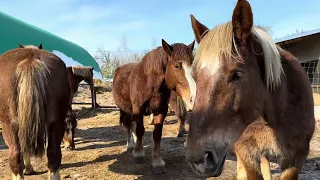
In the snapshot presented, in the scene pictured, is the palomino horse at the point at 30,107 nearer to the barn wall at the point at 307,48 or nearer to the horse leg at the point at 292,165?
the horse leg at the point at 292,165

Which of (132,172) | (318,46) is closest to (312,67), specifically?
(318,46)

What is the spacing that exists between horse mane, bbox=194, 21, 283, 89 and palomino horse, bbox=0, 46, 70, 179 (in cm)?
201

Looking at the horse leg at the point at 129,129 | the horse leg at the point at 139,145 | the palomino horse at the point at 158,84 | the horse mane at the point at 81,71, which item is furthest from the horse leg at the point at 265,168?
the horse mane at the point at 81,71

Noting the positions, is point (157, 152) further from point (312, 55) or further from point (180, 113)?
point (312, 55)

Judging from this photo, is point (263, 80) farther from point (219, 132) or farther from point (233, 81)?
point (219, 132)

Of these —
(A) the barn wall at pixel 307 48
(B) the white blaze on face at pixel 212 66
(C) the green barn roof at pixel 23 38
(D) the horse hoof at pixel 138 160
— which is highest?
(C) the green barn roof at pixel 23 38

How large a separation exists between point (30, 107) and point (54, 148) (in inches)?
23.4

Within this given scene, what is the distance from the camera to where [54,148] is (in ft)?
11.4

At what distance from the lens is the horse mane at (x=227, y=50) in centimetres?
198

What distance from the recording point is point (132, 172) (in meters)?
4.70

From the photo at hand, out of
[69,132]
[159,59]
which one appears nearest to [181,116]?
[69,132]

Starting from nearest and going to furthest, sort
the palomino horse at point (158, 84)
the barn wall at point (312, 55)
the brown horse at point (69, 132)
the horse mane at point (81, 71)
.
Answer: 1. the palomino horse at point (158, 84)
2. the brown horse at point (69, 132)
3. the horse mane at point (81, 71)
4. the barn wall at point (312, 55)

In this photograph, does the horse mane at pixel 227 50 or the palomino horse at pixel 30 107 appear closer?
the horse mane at pixel 227 50

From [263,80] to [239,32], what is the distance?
0.43 m
